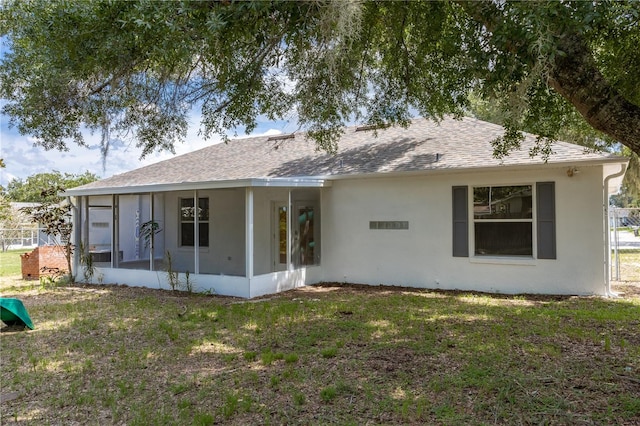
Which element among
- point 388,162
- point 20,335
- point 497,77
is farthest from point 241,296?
point 497,77

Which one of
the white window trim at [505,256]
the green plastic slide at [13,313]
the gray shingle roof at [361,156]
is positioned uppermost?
the gray shingle roof at [361,156]

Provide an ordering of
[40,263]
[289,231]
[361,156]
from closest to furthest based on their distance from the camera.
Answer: [289,231]
[361,156]
[40,263]

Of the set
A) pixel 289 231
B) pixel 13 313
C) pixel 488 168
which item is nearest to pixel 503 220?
pixel 488 168

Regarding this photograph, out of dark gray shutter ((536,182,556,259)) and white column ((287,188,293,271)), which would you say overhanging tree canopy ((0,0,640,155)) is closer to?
dark gray shutter ((536,182,556,259))

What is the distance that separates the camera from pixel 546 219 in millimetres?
9875

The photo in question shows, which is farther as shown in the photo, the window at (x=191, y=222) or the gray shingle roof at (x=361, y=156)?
the window at (x=191, y=222)

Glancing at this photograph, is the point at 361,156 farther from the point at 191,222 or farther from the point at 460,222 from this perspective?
the point at 191,222

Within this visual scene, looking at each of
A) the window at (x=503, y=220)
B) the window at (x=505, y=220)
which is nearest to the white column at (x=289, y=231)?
the window at (x=505, y=220)

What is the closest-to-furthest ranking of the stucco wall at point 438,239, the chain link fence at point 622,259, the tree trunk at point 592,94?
the tree trunk at point 592,94, the stucco wall at point 438,239, the chain link fence at point 622,259

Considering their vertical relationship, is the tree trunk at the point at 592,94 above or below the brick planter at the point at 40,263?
above

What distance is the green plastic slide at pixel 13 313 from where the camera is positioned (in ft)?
24.8

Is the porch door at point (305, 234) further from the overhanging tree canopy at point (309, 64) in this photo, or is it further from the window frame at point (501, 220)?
the window frame at point (501, 220)

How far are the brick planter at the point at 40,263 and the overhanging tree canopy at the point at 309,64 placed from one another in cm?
833

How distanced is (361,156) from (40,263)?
10364 mm
